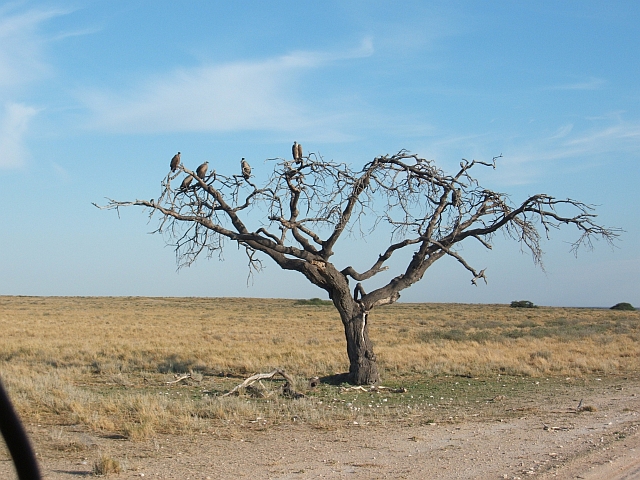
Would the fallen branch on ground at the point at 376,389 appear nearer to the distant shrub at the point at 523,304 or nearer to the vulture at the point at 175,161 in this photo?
the vulture at the point at 175,161

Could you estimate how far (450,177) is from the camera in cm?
1467

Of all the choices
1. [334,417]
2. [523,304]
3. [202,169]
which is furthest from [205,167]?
[523,304]

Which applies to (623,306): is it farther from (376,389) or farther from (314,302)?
(376,389)

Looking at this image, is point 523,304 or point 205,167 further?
point 523,304

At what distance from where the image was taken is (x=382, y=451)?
315 inches

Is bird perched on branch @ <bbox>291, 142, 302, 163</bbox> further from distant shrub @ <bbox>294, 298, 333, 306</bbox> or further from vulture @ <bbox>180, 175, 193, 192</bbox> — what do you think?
distant shrub @ <bbox>294, 298, 333, 306</bbox>

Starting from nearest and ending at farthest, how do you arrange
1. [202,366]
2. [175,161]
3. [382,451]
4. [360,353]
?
1. [382,451]
2. [175,161]
3. [360,353]
4. [202,366]

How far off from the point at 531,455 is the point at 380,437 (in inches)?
80.8

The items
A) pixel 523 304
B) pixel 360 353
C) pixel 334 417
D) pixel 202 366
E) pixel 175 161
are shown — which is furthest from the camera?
pixel 523 304

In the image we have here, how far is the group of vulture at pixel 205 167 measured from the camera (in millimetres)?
13570

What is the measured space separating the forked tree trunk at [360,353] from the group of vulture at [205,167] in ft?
12.2

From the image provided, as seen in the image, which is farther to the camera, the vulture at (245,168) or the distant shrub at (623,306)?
the distant shrub at (623,306)

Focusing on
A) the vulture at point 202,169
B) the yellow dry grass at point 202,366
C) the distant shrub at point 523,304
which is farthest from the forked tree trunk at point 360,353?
the distant shrub at point 523,304

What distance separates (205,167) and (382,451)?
8025 mm
